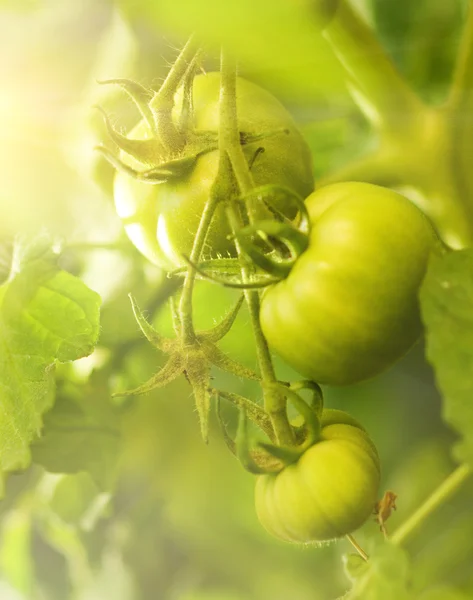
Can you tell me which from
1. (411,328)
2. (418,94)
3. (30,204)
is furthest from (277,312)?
(30,204)

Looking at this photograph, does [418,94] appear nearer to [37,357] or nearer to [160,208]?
[160,208]

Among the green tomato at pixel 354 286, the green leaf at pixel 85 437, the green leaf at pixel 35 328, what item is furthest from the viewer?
the green leaf at pixel 85 437

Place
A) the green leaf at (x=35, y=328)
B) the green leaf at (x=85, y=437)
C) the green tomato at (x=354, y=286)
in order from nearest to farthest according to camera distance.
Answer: the green tomato at (x=354, y=286) → the green leaf at (x=35, y=328) → the green leaf at (x=85, y=437)

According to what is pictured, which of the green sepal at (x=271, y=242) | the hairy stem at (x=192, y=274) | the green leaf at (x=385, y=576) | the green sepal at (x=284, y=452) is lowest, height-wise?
the green leaf at (x=385, y=576)

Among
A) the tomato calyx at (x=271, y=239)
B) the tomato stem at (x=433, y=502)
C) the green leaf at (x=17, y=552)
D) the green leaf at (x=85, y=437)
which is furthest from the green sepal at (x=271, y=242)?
the green leaf at (x=17, y=552)

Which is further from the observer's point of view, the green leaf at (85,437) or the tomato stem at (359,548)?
the green leaf at (85,437)

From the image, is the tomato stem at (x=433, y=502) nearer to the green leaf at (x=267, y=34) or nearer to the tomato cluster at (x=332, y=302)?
the tomato cluster at (x=332, y=302)

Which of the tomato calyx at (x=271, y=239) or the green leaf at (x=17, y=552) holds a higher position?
the tomato calyx at (x=271, y=239)

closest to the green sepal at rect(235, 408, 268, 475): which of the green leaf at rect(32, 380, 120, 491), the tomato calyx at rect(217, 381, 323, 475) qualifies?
the tomato calyx at rect(217, 381, 323, 475)
